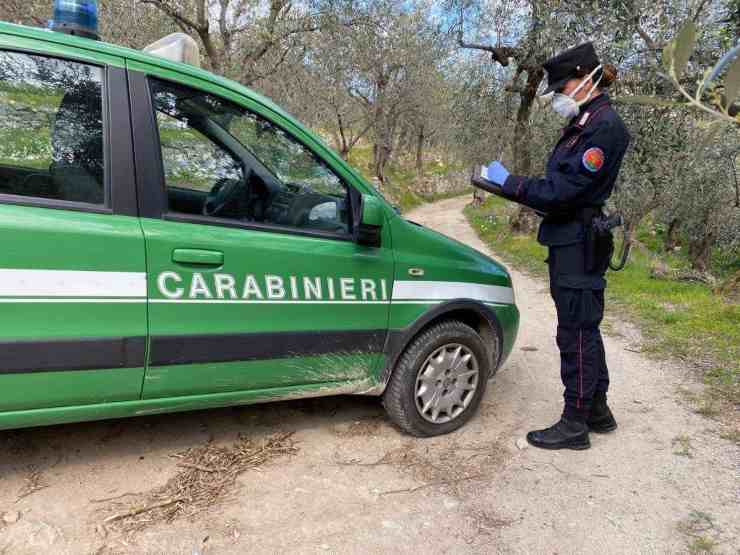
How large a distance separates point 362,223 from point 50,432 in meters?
2.04

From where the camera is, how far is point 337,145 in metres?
27.1

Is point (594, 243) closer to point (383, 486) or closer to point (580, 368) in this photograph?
point (580, 368)

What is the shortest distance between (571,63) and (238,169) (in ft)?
6.18

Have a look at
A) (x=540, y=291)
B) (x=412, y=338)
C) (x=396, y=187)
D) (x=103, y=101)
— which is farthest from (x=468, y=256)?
(x=396, y=187)

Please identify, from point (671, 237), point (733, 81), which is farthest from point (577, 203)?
point (671, 237)

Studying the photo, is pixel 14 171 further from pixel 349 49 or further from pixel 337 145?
pixel 337 145

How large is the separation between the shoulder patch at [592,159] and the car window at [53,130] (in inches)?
91.7

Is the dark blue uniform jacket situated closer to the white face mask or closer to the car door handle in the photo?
the white face mask

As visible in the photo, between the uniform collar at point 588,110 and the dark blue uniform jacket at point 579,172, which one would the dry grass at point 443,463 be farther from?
the uniform collar at point 588,110

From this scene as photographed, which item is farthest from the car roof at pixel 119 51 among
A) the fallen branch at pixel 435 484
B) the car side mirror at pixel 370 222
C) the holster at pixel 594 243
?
the fallen branch at pixel 435 484

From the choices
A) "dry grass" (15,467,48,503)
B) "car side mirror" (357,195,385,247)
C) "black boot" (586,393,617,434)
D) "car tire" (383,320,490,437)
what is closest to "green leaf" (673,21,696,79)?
"car side mirror" (357,195,385,247)

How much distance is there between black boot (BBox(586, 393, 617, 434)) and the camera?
3445mm

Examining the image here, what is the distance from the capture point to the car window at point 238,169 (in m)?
2.49

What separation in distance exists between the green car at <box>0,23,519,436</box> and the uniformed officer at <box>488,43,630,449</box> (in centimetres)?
65
